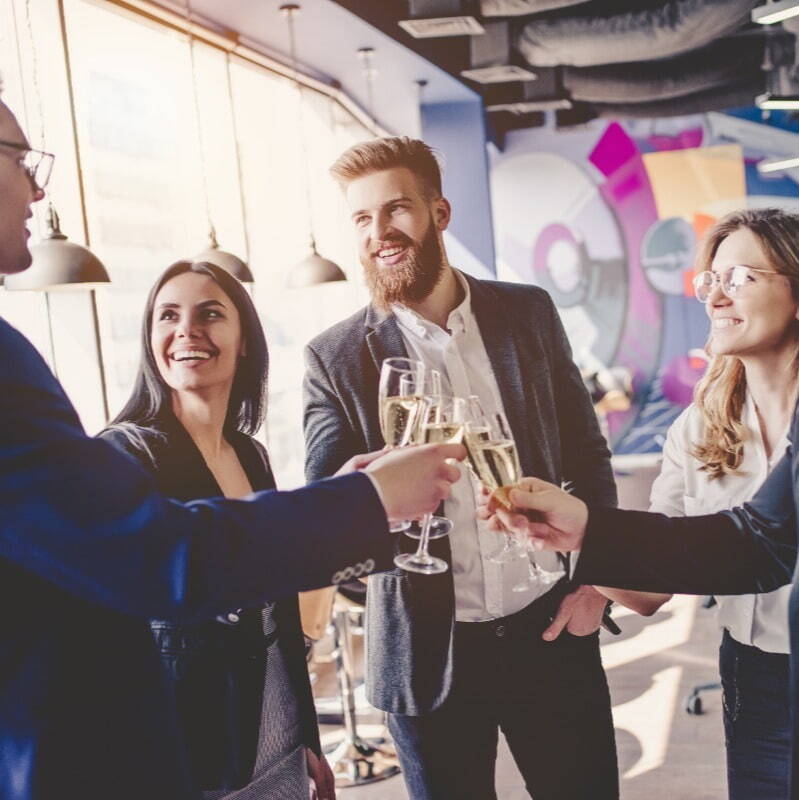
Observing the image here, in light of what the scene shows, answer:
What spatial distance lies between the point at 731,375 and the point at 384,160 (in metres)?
0.98

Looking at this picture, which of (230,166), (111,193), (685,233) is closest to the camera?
(111,193)

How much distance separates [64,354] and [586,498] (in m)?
2.88

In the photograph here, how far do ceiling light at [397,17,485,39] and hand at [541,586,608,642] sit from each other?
11.8ft

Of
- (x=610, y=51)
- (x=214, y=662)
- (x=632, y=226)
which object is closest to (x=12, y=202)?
(x=214, y=662)

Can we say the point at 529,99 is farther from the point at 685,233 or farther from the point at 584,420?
the point at 584,420

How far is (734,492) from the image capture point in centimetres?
204

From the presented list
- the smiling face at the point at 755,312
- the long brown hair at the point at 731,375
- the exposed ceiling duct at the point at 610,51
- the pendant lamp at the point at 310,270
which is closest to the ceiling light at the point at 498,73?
the exposed ceiling duct at the point at 610,51

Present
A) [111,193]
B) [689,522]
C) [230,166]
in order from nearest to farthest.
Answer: [689,522] → [111,193] → [230,166]

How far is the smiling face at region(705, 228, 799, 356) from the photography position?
6.69ft

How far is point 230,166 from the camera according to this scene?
5922 millimetres

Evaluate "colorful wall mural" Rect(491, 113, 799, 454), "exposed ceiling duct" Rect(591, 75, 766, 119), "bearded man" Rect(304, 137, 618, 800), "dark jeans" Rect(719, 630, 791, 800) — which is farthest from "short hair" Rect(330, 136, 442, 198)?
"colorful wall mural" Rect(491, 113, 799, 454)

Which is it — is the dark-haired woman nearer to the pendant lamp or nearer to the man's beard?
the man's beard

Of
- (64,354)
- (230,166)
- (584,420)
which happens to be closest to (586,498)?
(584,420)

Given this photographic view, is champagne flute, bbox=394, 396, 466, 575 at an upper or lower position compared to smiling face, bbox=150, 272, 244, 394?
lower
